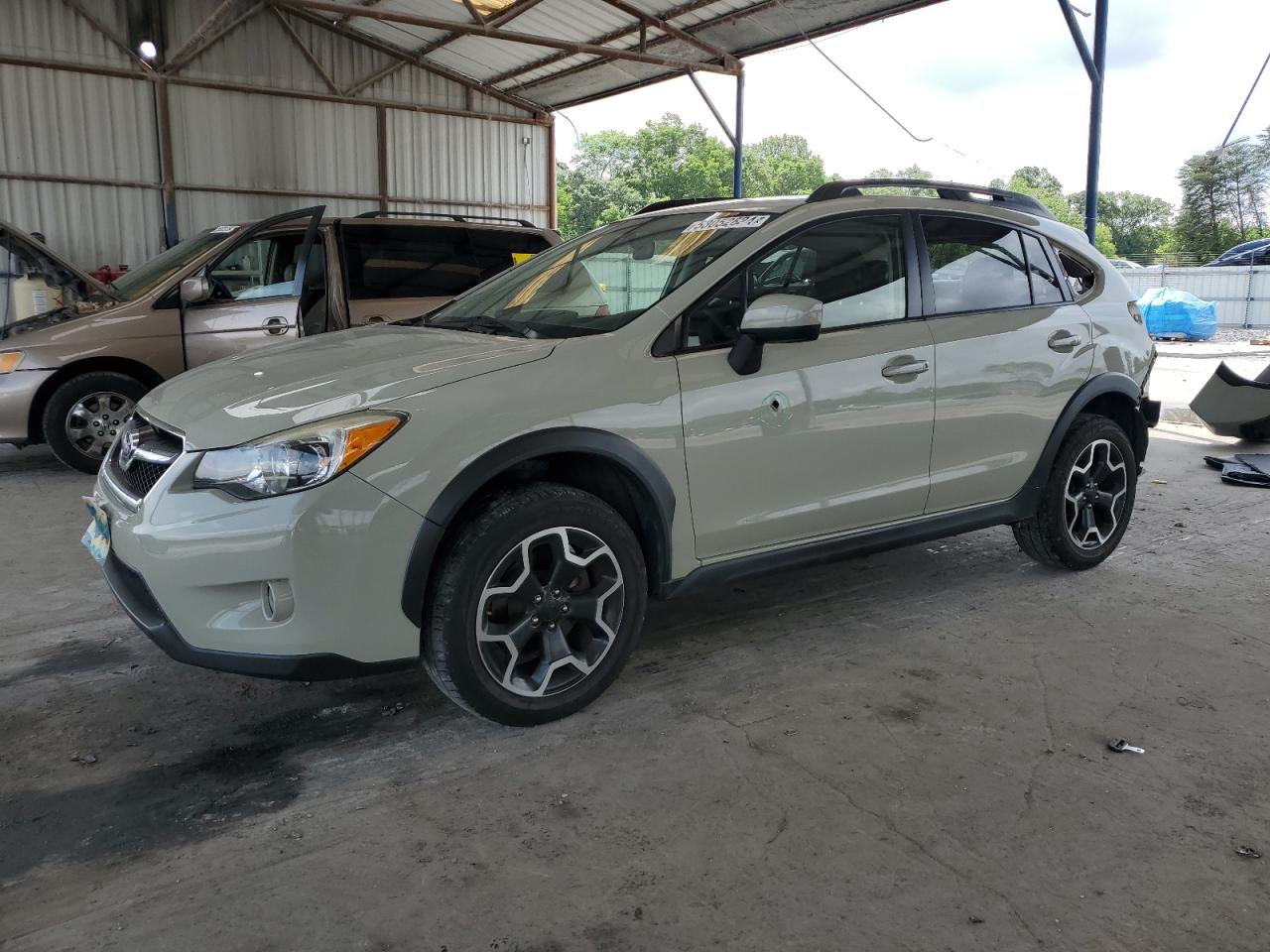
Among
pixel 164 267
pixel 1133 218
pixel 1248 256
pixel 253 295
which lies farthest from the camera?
pixel 1133 218

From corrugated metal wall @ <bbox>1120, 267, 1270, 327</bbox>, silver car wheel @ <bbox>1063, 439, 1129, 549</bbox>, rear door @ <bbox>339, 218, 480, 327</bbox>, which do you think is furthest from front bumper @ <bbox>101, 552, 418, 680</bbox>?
corrugated metal wall @ <bbox>1120, 267, 1270, 327</bbox>

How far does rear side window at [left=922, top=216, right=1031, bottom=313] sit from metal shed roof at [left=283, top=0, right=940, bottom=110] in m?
9.58

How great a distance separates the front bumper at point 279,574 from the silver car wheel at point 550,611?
0.28 m

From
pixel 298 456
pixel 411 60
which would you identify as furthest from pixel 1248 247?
pixel 298 456

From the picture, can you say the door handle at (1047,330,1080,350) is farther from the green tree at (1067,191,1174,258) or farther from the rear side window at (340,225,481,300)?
the green tree at (1067,191,1174,258)

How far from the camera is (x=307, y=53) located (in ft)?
57.6

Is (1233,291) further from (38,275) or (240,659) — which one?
(240,659)

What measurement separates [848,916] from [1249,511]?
4.94 m

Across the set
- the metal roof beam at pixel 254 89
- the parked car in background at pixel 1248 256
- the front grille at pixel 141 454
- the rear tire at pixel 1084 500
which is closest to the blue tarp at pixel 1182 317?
the parked car in background at pixel 1248 256

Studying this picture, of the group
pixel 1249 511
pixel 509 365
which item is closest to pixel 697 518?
pixel 509 365

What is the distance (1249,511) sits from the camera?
5871 millimetres

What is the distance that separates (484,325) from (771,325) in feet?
3.50

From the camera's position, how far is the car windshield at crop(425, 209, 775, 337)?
3.36m

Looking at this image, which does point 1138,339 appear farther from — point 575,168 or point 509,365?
point 575,168
